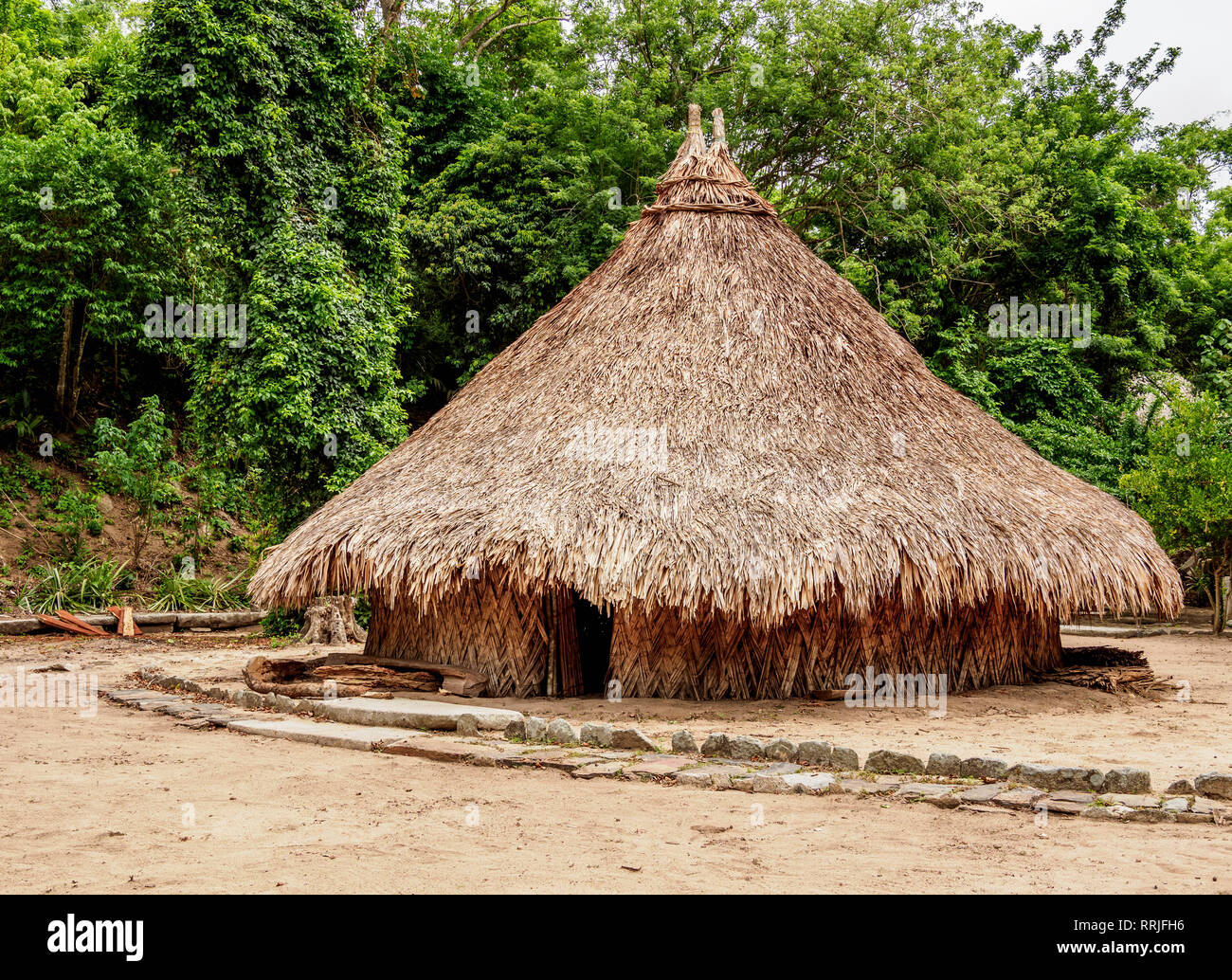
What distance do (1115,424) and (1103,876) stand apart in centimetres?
1968

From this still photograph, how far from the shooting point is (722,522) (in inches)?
371

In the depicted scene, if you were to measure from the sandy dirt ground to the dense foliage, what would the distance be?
9.19m

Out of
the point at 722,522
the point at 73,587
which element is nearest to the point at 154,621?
the point at 73,587

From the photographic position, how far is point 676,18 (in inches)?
938

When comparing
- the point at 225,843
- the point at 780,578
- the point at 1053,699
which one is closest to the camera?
the point at 225,843

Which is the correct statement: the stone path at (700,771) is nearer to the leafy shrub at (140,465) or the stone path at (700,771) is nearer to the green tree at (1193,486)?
the leafy shrub at (140,465)

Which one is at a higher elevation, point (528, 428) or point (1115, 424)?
point (1115, 424)

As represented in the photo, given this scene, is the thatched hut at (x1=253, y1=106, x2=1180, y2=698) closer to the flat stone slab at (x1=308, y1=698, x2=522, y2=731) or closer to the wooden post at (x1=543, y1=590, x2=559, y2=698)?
the wooden post at (x1=543, y1=590, x2=559, y2=698)

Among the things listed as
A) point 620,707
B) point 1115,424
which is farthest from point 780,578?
point 1115,424

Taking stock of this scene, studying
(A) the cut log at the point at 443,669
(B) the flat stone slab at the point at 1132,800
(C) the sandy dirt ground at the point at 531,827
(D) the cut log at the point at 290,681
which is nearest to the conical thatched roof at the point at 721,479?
(A) the cut log at the point at 443,669

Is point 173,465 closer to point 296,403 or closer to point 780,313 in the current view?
point 296,403

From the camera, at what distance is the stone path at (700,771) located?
597 centimetres

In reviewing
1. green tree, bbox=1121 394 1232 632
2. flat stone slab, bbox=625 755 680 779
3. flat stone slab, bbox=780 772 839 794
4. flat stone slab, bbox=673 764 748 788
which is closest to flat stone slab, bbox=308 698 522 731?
flat stone slab, bbox=625 755 680 779

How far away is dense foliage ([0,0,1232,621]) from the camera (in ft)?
53.5
